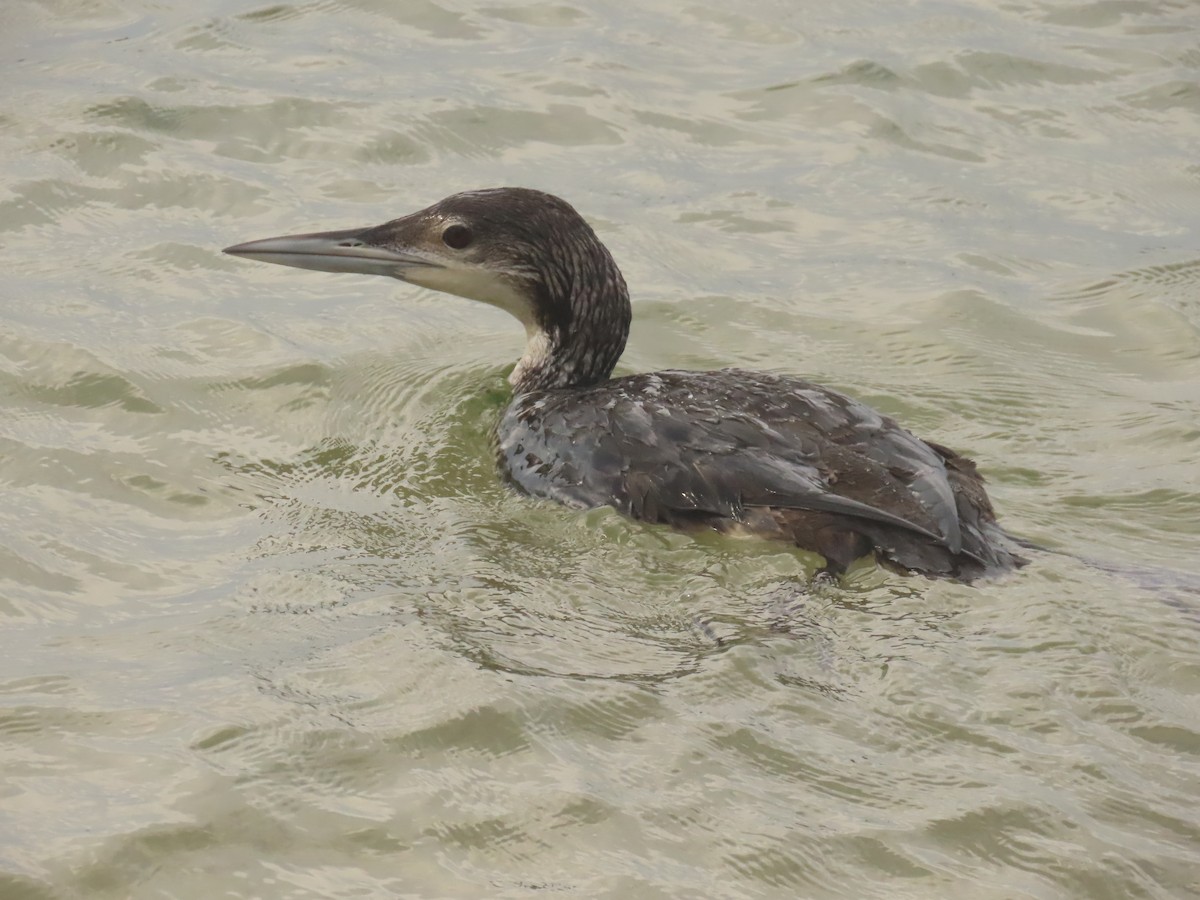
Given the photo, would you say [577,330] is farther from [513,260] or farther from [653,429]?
[653,429]

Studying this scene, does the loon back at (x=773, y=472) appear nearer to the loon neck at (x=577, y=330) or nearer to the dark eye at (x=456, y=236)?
the loon neck at (x=577, y=330)

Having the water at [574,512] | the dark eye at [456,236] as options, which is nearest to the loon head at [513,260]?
the dark eye at [456,236]

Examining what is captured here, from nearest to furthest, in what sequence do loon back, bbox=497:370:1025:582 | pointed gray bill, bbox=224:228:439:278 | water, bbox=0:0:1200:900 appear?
water, bbox=0:0:1200:900 → loon back, bbox=497:370:1025:582 → pointed gray bill, bbox=224:228:439:278

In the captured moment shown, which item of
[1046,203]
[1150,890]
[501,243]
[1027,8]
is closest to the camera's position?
[1150,890]

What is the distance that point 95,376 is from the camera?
7301 millimetres

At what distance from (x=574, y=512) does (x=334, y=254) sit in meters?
1.62

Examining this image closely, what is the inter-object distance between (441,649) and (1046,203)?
17.6ft

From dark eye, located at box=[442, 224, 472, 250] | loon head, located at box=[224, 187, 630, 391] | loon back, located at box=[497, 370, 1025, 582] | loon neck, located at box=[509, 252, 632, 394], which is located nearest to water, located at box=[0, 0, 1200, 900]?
loon back, located at box=[497, 370, 1025, 582]

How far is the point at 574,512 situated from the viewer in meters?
6.10

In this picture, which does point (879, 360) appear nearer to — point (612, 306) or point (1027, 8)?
point (612, 306)

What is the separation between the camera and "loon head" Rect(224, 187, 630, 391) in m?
6.88

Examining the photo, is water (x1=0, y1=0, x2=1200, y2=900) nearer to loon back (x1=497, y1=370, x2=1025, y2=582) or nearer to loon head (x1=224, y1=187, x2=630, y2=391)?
loon back (x1=497, y1=370, x2=1025, y2=582)

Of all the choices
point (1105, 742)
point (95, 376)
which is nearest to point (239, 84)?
point (95, 376)

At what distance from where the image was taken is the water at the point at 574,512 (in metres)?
4.41
